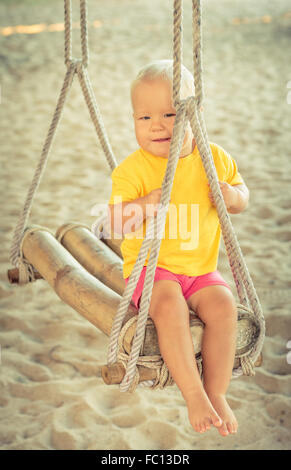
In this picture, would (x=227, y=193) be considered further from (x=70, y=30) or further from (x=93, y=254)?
(x=70, y=30)

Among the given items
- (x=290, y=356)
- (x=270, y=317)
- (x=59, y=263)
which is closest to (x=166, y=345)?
(x=59, y=263)

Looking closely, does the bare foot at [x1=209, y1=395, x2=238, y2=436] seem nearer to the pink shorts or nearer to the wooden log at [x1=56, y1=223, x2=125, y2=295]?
the pink shorts

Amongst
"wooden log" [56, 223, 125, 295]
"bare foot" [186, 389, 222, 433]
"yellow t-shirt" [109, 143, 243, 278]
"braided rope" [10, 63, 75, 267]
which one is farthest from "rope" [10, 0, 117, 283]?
"bare foot" [186, 389, 222, 433]

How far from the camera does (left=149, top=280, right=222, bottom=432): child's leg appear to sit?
3.91 ft

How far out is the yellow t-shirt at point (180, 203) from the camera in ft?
4.61

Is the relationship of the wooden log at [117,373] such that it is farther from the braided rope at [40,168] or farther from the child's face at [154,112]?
the braided rope at [40,168]

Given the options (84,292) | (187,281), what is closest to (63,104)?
(84,292)

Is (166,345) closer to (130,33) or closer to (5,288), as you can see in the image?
(5,288)

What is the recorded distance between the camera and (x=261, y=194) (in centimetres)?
335

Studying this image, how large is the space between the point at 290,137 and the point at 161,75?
308 cm

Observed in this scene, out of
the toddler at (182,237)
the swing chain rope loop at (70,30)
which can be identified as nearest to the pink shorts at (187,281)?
the toddler at (182,237)

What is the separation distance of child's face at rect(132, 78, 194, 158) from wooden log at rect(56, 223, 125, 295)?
47 cm

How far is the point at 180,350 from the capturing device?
124 cm

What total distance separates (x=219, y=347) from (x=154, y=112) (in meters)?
0.57
